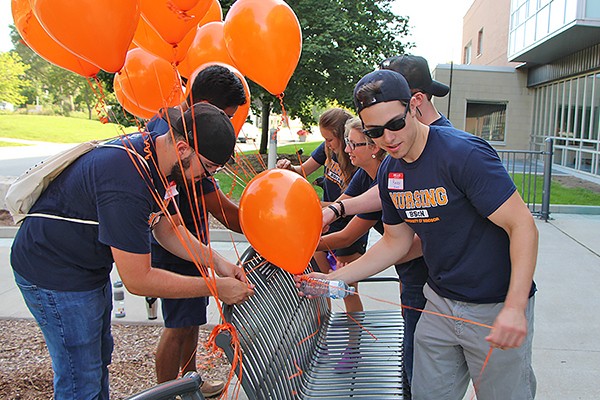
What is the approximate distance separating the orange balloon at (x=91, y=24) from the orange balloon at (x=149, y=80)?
110 centimetres

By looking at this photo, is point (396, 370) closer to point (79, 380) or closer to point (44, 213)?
point (79, 380)

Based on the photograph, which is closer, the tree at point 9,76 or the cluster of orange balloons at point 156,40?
the cluster of orange balloons at point 156,40

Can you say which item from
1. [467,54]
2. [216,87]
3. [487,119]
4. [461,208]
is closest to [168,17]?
[216,87]

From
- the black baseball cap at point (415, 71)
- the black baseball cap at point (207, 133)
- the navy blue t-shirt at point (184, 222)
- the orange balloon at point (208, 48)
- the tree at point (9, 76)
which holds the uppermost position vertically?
the tree at point (9, 76)

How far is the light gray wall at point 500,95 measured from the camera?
Result: 2042cm

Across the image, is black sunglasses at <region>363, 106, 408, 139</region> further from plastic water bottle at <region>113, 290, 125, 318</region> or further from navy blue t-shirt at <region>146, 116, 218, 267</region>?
plastic water bottle at <region>113, 290, 125, 318</region>

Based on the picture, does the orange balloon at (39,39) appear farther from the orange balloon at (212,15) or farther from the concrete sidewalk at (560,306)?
the concrete sidewalk at (560,306)

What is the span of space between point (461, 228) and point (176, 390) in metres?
1.23

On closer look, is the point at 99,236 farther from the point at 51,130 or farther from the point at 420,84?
the point at 51,130

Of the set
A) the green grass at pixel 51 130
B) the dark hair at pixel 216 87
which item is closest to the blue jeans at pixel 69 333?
the dark hair at pixel 216 87

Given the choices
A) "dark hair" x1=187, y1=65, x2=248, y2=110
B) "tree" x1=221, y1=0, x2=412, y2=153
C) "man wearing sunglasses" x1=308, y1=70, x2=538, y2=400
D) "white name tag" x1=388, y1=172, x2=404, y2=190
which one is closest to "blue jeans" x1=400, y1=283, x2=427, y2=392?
"man wearing sunglasses" x1=308, y1=70, x2=538, y2=400

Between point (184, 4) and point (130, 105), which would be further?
point (130, 105)

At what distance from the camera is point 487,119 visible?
853 inches

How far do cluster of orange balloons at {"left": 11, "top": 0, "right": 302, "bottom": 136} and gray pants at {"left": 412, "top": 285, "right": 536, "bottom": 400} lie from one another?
5.28 feet
